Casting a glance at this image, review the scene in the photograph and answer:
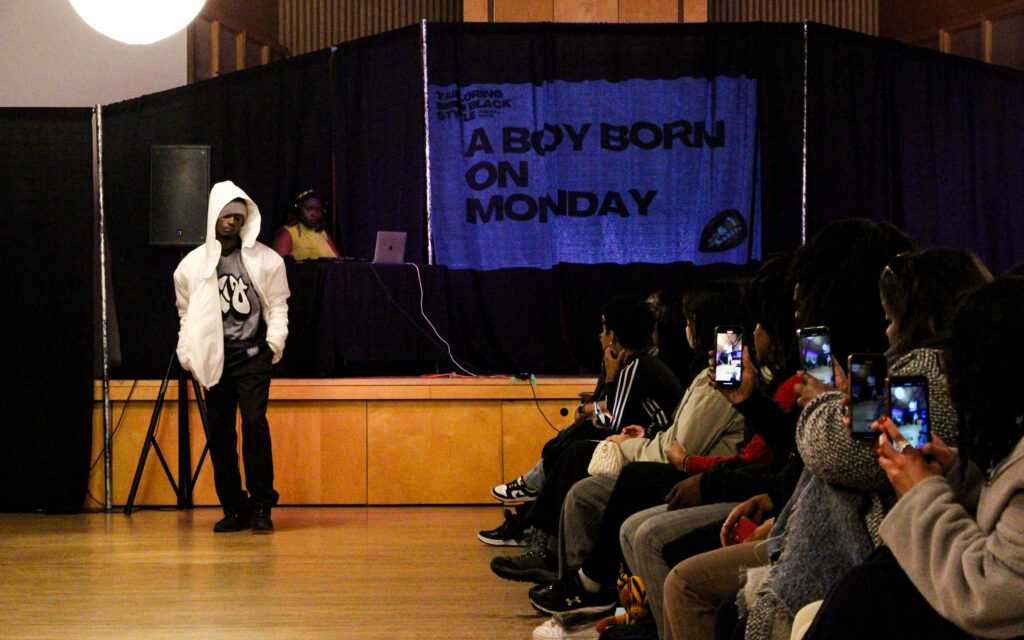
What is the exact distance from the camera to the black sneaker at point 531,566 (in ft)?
12.5

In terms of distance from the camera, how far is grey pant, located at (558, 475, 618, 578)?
3.40 m

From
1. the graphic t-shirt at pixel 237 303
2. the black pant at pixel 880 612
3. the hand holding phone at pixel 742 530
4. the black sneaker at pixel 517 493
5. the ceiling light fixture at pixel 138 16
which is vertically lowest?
the black sneaker at pixel 517 493

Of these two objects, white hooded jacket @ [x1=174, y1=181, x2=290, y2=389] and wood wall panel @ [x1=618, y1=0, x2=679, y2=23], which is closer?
white hooded jacket @ [x1=174, y1=181, x2=290, y2=389]

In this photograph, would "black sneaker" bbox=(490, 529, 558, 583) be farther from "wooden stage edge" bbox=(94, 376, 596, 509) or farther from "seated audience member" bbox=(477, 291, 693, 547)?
"wooden stage edge" bbox=(94, 376, 596, 509)

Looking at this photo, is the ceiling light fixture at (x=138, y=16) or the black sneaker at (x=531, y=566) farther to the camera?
the ceiling light fixture at (x=138, y=16)

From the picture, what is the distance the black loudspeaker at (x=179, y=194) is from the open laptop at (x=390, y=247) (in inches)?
34.8

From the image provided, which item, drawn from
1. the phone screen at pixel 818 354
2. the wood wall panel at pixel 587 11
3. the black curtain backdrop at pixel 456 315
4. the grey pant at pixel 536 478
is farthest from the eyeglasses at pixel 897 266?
the wood wall panel at pixel 587 11

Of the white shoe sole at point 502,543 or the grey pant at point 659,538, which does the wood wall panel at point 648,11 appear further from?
the grey pant at point 659,538

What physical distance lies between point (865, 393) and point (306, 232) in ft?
16.3

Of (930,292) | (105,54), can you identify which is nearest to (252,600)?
(930,292)

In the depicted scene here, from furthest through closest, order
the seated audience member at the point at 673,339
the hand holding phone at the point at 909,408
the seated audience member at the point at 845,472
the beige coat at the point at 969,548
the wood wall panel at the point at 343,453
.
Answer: the wood wall panel at the point at 343,453
the seated audience member at the point at 673,339
the seated audience member at the point at 845,472
the hand holding phone at the point at 909,408
the beige coat at the point at 969,548

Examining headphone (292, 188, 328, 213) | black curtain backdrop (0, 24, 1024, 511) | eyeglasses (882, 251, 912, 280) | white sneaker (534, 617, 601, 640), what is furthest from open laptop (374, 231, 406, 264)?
eyeglasses (882, 251, 912, 280)

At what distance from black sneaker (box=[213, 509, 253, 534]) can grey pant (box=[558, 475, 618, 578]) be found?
2182mm

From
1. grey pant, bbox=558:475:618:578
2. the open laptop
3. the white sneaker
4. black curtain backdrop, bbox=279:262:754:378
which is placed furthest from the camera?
the open laptop
